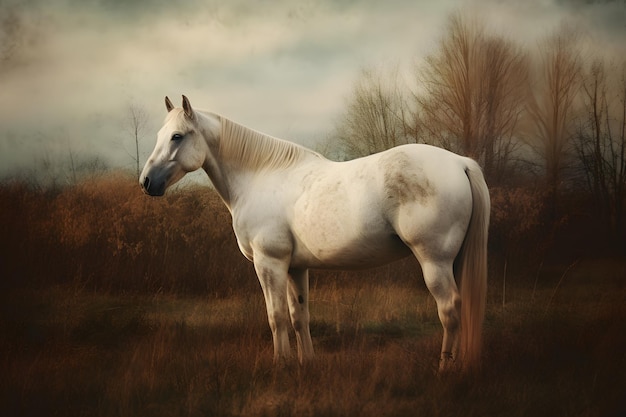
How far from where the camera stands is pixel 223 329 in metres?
5.71

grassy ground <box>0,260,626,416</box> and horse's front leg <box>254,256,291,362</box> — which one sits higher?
horse's front leg <box>254,256,291,362</box>

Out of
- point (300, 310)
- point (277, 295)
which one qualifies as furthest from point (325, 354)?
point (277, 295)

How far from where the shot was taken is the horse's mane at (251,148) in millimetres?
4938

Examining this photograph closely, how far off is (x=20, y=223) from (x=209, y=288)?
225cm

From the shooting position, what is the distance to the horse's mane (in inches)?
194

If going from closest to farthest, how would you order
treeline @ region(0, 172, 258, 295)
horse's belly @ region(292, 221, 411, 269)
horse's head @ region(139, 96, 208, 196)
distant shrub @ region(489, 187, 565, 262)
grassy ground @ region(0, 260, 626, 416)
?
grassy ground @ region(0, 260, 626, 416)
horse's belly @ region(292, 221, 411, 269)
horse's head @ region(139, 96, 208, 196)
treeline @ region(0, 172, 258, 295)
distant shrub @ region(489, 187, 565, 262)

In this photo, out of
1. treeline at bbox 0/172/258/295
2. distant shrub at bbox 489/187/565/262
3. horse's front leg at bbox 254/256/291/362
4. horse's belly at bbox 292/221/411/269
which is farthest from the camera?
distant shrub at bbox 489/187/565/262

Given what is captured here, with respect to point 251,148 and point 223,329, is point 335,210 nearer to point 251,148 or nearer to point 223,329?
point 251,148

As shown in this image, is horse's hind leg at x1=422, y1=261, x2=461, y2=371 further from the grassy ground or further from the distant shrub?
the distant shrub

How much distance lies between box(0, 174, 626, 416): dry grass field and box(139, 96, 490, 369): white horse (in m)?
0.47

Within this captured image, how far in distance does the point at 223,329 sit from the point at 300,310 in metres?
1.22

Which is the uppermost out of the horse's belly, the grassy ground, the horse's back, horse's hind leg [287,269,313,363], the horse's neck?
the horse's neck

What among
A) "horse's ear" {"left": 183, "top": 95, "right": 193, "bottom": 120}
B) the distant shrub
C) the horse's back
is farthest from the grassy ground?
"horse's ear" {"left": 183, "top": 95, "right": 193, "bottom": 120}

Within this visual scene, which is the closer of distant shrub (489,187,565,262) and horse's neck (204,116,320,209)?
horse's neck (204,116,320,209)
